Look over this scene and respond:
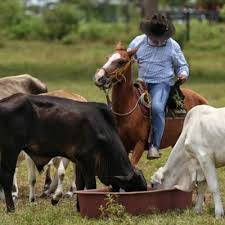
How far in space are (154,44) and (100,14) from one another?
5187cm

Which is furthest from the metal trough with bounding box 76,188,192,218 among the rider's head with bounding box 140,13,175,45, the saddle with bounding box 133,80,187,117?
the rider's head with bounding box 140,13,175,45

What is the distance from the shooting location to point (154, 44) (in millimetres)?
10805

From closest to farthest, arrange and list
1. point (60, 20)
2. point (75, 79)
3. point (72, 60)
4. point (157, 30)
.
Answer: point (157, 30) < point (75, 79) < point (72, 60) < point (60, 20)

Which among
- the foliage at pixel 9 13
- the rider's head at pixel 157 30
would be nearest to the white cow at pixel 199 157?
the rider's head at pixel 157 30

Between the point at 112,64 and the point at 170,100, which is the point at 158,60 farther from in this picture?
the point at 112,64

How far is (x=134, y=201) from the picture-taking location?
896cm

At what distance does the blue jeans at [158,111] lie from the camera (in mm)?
10516

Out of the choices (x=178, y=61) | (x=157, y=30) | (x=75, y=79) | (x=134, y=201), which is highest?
(x=157, y=30)

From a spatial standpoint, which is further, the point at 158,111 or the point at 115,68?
the point at 158,111

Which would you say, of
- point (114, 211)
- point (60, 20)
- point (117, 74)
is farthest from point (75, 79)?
point (114, 211)

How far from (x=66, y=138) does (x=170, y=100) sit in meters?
1.94

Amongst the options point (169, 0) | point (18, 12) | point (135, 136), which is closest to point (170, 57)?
point (135, 136)

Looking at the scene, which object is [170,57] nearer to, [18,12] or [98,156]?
[98,156]

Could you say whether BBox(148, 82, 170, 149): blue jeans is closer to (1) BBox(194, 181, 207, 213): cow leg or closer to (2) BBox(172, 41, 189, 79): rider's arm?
(2) BBox(172, 41, 189, 79): rider's arm
